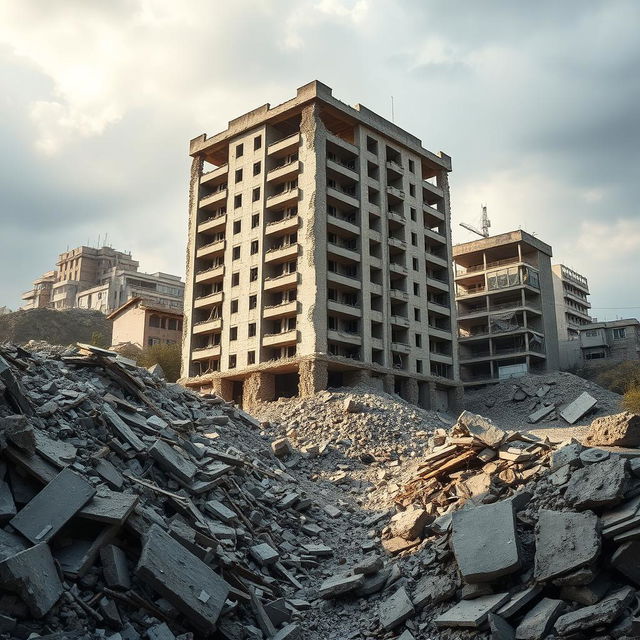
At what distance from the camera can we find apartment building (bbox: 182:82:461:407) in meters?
36.0

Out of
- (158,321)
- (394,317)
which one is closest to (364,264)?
(394,317)

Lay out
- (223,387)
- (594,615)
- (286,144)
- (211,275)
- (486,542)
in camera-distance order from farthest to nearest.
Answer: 1. (211,275)
2. (223,387)
3. (286,144)
4. (486,542)
5. (594,615)

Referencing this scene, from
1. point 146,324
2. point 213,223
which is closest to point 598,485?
point 213,223

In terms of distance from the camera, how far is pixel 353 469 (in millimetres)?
19156

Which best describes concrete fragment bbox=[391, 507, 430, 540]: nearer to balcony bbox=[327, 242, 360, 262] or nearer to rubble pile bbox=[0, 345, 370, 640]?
rubble pile bbox=[0, 345, 370, 640]

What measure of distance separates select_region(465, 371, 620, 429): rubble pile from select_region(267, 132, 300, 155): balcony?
2303cm

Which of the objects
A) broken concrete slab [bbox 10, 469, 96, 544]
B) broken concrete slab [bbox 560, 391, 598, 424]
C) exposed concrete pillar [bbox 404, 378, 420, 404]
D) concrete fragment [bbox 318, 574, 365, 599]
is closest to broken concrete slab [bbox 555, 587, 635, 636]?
concrete fragment [bbox 318, 574, 365, 599]

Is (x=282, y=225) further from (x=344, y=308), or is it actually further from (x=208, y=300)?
(x=208, y=300)

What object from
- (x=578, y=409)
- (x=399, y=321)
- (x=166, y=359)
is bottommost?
(x=578, y=409)

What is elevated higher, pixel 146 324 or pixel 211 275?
pixel 211 275

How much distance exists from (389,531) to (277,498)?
107 inches

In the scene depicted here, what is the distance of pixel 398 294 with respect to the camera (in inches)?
1576

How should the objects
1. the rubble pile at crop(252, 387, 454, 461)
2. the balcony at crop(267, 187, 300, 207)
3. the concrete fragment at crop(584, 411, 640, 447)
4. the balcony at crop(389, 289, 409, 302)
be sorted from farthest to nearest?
the balcony at crop(389, 289, 409, 302)
the balcony at crop(267, 187, 300, 207)
the rubble pile at crop(252, 387, 454, 461)
the concrete fragment at crop(584, 411, 640, 447)

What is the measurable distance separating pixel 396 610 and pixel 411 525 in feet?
8.18
